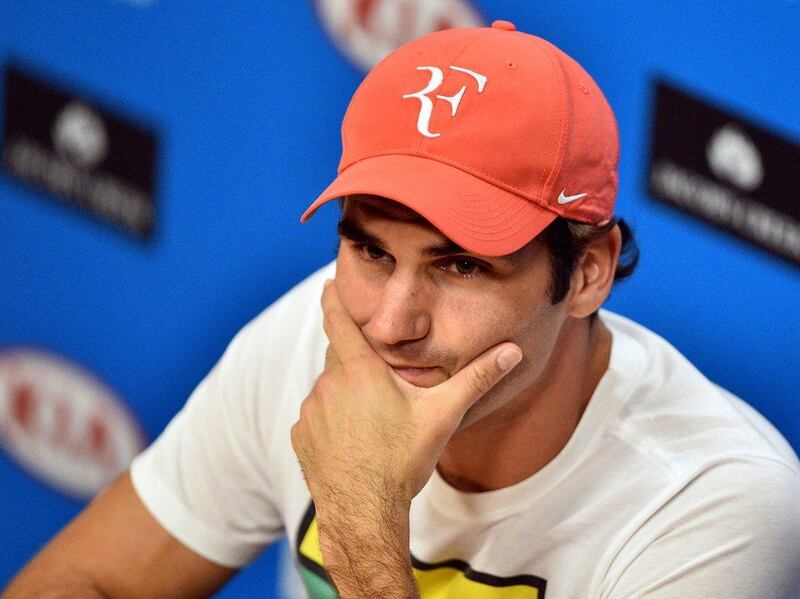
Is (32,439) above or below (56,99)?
below

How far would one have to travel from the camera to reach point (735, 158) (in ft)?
5.02

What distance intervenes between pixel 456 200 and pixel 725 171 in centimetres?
53

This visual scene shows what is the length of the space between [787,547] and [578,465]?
229 mm

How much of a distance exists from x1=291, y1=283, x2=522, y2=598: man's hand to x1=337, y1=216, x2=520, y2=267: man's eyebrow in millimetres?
87

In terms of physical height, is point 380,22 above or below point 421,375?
above

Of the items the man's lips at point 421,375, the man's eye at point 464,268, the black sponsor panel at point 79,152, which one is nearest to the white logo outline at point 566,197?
the man's eye at point 464,268

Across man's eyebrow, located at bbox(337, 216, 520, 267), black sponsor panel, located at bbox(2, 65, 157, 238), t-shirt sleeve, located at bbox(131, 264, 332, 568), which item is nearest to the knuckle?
man's eyebrow, located at bbox(337, 216, 520, 267)


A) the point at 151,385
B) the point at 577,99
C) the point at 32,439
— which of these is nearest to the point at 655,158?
the point at 577,99

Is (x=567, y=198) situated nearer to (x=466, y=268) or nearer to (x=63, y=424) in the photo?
(x=466, y=268)

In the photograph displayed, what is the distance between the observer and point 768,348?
152 cm

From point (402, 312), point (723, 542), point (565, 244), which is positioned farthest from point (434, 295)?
point (723, 542)

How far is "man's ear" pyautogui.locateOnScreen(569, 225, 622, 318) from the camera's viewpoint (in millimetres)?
1284

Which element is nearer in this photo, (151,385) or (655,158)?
(655,158)

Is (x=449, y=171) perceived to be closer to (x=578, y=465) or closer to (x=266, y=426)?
(x=578, y=465)
